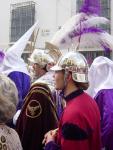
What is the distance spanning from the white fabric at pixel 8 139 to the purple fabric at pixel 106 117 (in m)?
1.43

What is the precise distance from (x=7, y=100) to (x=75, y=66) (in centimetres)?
82

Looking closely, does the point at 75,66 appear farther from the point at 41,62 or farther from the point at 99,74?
the point at 41,62

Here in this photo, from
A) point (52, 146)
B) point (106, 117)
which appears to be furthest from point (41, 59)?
point (52, 146)

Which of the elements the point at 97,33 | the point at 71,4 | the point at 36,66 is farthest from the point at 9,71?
the point at 71,4

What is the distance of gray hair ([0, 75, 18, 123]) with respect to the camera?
201 cm

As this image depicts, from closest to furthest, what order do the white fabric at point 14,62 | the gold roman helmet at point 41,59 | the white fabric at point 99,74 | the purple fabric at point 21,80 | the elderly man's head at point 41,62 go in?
1. the white fabric at point 99,74
2. the elderly man's head at point 41,62
3. the gold roman helmet at point 41,59
4. the purple fabric at point 21,80
5. the white fabric at point 14,62

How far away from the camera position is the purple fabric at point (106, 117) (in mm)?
3373

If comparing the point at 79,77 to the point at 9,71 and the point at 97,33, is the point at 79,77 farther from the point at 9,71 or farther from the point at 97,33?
the point at 9,71

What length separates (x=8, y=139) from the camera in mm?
2012

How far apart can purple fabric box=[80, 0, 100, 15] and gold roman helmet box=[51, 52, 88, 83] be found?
0.86 meters

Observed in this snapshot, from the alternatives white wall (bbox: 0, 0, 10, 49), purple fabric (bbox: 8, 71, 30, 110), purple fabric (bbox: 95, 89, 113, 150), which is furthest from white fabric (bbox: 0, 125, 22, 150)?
white wall (bbox: 0, 0, 10, 49)

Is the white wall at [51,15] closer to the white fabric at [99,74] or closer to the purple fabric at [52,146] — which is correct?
the white fabric at [99,74]

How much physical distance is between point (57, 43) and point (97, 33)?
0.40 meters

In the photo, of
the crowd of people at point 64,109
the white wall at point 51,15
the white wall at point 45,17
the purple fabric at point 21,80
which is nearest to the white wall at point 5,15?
the white wall at point 45,17
